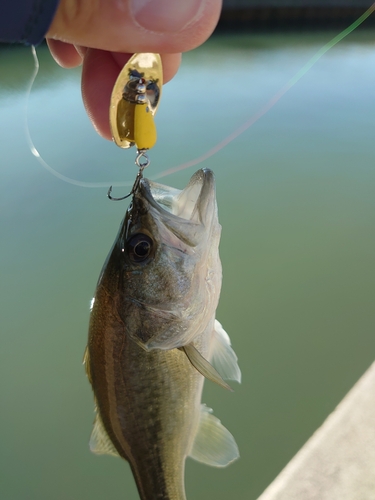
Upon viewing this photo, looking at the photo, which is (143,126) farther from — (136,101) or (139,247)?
(139,247)

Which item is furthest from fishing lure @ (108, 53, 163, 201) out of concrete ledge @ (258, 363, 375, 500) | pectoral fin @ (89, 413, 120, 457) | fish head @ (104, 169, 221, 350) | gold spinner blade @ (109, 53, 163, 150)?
concrete ledge @ (258, 363, 375, 500)

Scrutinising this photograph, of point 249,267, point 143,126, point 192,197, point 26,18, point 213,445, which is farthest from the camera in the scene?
point 249,267

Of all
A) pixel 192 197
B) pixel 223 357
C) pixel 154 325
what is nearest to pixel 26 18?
pixel 192 197

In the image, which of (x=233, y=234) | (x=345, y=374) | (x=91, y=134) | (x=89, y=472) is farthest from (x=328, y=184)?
(x=89, y=472)

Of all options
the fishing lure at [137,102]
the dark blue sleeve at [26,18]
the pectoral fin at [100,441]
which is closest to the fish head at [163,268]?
the fishing lure at [137,102]

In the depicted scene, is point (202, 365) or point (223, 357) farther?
point (223, 357)

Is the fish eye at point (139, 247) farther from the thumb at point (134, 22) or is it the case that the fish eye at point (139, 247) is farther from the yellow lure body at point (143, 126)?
the thumb at point (134, 22)
